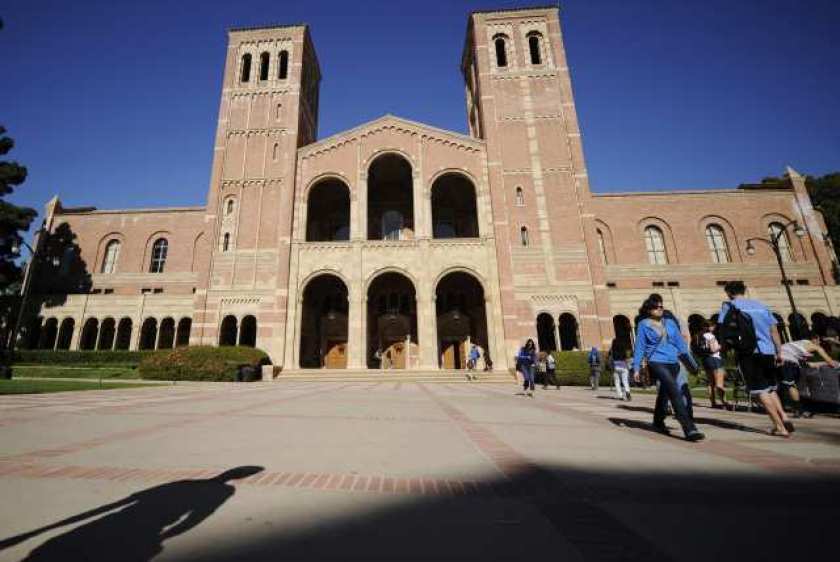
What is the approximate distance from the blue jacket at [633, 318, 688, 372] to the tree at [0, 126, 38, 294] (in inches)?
1455

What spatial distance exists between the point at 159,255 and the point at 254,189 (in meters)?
12.9

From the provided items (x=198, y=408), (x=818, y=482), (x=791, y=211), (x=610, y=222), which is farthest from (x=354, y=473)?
(x=791, y=211)

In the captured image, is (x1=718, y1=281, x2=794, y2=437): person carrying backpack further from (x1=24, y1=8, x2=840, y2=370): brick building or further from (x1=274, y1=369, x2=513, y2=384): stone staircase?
(x1=24, y1=8, x2=840, y2=370): brick building

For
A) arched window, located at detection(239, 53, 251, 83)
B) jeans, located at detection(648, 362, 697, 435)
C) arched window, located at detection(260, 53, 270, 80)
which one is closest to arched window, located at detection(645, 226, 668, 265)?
jeans, located at detection(648, 362, 697, 435)

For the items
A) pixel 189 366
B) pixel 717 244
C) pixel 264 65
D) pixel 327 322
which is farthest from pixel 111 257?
pixel 717 244

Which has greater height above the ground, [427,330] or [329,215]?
[329,215]

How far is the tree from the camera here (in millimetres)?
25969

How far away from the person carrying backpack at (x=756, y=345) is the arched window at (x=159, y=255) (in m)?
35.7

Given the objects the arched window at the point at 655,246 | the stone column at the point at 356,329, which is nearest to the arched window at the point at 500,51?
the arched window at the point at 655,246

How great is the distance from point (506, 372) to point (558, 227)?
949 cm

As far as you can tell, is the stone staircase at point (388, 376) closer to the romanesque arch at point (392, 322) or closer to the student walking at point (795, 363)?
the romanesque arch at point (392, 322)

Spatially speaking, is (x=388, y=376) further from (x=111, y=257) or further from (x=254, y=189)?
(x=111, y=257)

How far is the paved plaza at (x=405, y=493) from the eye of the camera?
1.60 m

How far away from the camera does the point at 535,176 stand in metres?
23.9
